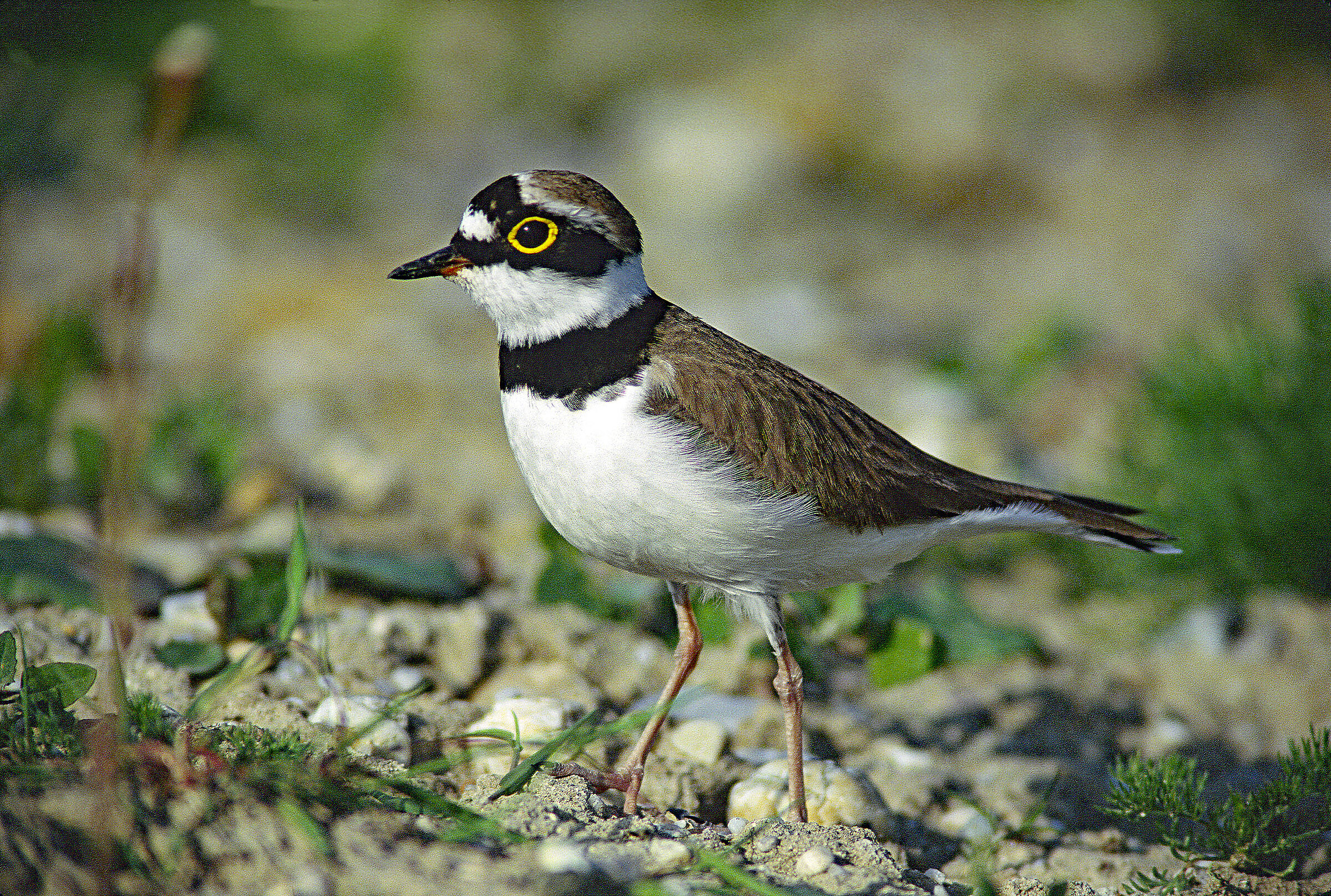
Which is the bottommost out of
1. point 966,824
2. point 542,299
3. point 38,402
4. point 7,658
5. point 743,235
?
point 966,824

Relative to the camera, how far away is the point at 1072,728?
450 cm

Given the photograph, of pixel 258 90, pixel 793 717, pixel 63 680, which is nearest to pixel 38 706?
pixel 63 680

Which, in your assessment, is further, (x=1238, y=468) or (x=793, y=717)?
(x=1238, y=468)

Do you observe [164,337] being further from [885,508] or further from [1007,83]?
[1007,83]

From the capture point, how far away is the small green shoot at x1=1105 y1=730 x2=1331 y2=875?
325 cm

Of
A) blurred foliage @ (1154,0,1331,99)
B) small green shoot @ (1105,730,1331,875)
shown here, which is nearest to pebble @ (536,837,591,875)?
small green shoot @ (1105,730,1331,875)

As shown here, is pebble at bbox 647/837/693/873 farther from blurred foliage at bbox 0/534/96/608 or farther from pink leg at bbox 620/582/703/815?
blurred foliage at bbox 0/534/96/608

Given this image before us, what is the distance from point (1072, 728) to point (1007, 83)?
6.95 m

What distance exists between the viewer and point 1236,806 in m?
3.25

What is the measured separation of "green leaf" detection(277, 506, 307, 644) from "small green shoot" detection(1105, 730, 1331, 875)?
101 inches

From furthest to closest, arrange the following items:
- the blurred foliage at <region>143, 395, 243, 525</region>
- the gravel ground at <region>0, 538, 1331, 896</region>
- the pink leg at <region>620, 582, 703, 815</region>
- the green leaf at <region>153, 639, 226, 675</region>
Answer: the blurred foliage at <region>143, 395, 243, 525</region> < the green leaf at <region>153, 639, 226, 675</region> < the pink leg at <region>620, 582, 703, 815</region> < the gravel ground at <region>0, 538, 1331, 896</region>

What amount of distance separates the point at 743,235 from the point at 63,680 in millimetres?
6640

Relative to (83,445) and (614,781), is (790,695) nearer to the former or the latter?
(614,781)

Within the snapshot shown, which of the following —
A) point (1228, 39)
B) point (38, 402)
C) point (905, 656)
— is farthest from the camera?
point (1228, 39)
